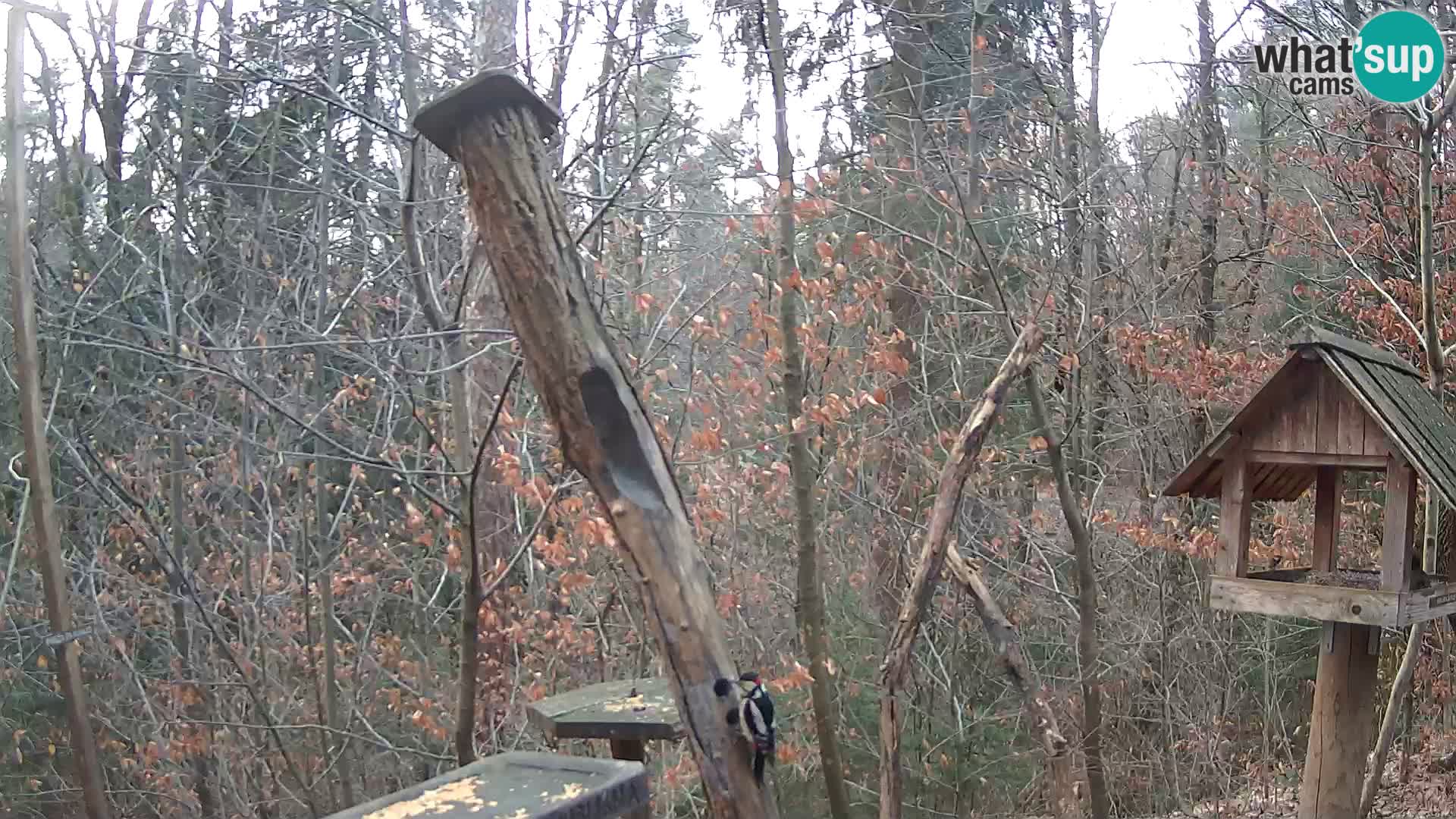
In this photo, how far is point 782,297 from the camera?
19.8 feet

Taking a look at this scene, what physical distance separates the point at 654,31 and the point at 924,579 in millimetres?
2991

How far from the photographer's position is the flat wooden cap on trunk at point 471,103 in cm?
323

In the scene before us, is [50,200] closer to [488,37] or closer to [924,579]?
[488,37]

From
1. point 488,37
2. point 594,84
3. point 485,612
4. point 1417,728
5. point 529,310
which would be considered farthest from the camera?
point 1417,728

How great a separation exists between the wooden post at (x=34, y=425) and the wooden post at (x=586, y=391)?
12.8 feet

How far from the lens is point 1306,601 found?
371 cm

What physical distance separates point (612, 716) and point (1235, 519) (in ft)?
7.88

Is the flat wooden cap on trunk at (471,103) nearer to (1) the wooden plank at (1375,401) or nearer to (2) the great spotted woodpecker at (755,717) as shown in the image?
(2) the great spotted woodpecker at (755,717)

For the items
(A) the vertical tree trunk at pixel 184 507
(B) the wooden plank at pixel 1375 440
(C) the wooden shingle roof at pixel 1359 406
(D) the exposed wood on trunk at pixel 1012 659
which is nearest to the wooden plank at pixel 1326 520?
(C) the wooden shingle roof at pixel 1359 406

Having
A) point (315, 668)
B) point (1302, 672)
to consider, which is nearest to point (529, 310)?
point (315, 668)

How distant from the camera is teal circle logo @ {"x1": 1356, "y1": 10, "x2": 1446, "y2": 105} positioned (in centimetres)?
575

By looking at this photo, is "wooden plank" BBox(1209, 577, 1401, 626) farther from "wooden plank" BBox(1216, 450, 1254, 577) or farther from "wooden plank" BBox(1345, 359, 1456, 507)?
"wooden plank" BBox(1345, 359, 1456, 507)

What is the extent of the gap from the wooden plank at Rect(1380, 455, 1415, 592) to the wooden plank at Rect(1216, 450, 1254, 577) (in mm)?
446

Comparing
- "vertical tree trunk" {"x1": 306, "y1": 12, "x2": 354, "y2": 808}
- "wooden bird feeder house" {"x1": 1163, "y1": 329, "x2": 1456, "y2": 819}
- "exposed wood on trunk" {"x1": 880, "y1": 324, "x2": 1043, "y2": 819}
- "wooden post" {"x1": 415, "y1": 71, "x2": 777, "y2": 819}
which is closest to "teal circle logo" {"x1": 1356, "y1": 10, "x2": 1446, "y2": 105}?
"wooden bird feeder house" {"x1": 1163, "y1": 329, "x2": 1456, "y2": 819}
